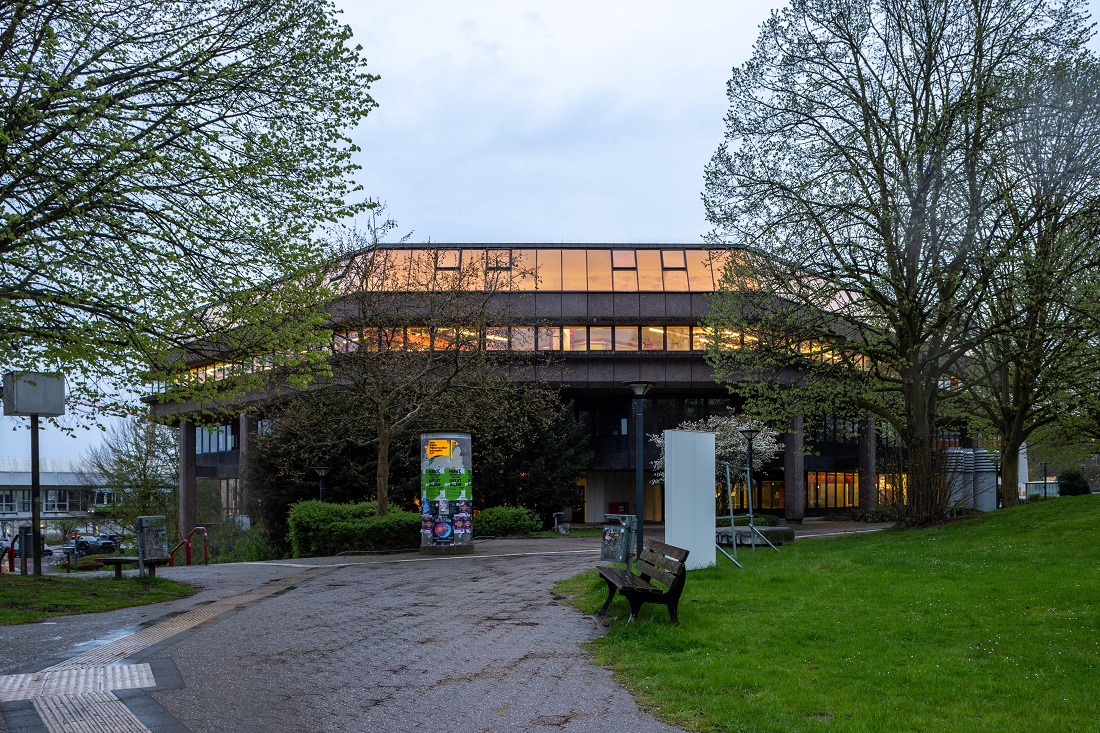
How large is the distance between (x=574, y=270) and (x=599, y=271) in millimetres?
1134

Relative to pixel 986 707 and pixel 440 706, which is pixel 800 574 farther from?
pixel 440 706

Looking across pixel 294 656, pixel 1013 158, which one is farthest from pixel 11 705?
pixel 1013 158

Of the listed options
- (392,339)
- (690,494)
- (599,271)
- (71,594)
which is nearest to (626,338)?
(599,271)

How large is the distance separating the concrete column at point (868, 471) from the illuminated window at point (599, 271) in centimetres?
1468

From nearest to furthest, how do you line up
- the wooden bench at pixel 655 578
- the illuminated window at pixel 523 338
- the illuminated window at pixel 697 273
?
the wooden bench at pixel 655 578
the illuminated window at pixel 523 338
the illuminated window at pixel 697 273

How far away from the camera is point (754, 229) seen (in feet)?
71.8

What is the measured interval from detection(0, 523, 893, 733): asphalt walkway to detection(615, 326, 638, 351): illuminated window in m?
27.1

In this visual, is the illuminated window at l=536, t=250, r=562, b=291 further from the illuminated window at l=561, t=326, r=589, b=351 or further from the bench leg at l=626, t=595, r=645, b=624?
the bench leg at l=626, t=595, r=645, b=624

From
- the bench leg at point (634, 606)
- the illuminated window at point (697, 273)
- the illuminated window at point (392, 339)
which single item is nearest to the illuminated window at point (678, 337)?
the illuminated window at point (697, 273)

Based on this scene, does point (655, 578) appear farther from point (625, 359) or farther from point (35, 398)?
point (625, 359)

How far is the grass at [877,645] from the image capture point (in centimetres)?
631

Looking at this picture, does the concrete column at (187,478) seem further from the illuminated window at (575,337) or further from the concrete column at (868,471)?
the concrete column at (868,471)

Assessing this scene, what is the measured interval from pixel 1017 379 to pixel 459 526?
1501 centimetres

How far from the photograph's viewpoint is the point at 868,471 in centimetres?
4650
